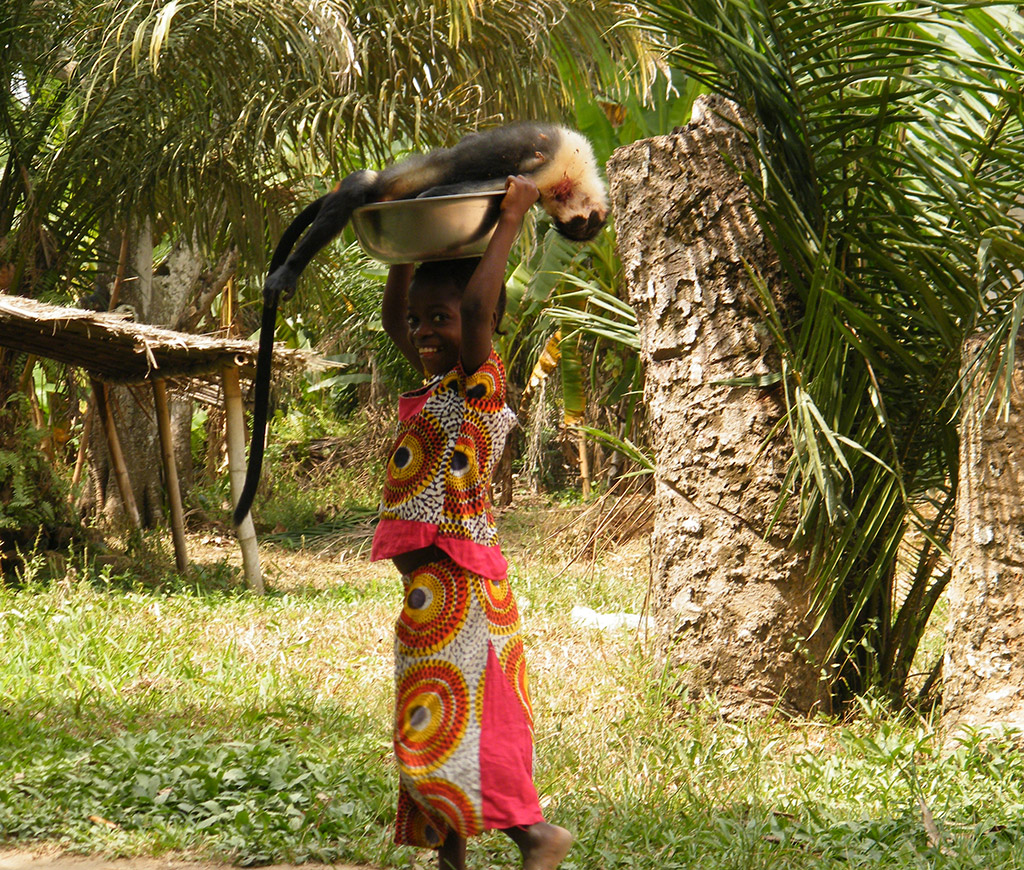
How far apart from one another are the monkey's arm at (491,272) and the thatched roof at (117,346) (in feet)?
12.3

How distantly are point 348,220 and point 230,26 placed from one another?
447 centimetres

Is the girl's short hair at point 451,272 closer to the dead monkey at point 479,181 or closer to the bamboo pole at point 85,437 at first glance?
the dead monkey at point 479,181

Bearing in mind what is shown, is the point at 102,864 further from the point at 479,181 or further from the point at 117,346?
the point at 117,346

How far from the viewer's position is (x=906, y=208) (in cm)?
343

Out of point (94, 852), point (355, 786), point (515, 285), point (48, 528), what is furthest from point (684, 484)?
point (515, 285)

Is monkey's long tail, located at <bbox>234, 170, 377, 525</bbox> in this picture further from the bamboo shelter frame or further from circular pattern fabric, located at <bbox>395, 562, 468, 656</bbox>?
the bamboo shelter frame

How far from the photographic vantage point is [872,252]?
3.31 meters

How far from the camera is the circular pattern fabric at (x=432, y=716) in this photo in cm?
209

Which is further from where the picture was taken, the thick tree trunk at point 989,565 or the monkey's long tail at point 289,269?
the thick tree trunk at point 989,565

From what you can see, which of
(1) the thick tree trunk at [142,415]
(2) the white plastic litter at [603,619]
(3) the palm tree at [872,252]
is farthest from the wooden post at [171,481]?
(3) the palm tree at [872,252]

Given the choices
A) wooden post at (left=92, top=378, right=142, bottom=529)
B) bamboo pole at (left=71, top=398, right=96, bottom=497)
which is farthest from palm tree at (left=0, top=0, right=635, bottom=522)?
bamboo pole at (left=71, top=398, right=96, bottom=497)

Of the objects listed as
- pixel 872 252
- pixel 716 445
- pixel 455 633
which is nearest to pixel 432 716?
pixel 455 633

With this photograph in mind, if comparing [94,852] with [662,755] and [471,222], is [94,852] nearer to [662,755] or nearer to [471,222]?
[662,755]

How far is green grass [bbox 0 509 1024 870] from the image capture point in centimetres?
263
